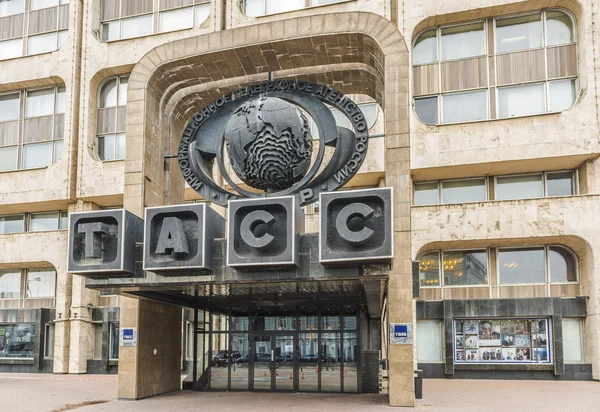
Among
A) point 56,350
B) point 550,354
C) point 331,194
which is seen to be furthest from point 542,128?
point 56,350

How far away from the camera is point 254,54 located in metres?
20.5

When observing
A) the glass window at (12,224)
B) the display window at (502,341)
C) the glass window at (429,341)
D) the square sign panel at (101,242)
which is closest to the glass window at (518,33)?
the display window at (502,341)

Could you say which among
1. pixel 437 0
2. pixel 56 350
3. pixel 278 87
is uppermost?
pixel 437 0

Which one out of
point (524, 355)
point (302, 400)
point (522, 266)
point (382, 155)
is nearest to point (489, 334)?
point (524, 355)

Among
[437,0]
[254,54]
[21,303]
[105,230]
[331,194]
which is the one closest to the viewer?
[331,194]

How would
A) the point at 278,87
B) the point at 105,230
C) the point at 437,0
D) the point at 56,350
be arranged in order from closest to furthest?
the point at 105,230 → the point at 278,87 → the point at 437,0 → the point at 56,350

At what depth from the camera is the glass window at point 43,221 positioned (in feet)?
131

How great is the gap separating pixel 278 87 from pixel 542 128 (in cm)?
1680

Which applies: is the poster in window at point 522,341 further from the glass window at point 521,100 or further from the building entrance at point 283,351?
the building entrance at point 283,351

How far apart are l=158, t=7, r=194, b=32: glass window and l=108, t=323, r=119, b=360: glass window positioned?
1817 cm

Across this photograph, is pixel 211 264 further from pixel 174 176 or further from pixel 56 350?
pixel 56 350

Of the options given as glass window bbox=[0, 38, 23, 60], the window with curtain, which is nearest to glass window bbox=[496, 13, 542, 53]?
the window with curtain

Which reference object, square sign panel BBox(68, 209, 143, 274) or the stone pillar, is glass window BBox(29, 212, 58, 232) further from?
square sign panel BBox(68, 209, 143, 274)

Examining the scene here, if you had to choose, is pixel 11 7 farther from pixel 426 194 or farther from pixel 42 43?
pixel 426 194
